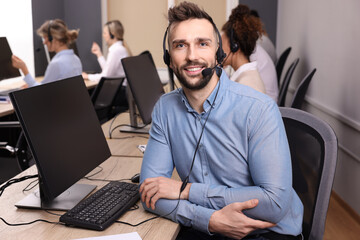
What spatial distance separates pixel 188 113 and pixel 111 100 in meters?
2.08

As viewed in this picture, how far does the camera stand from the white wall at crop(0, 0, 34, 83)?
4.56 meters

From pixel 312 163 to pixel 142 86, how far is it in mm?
1204

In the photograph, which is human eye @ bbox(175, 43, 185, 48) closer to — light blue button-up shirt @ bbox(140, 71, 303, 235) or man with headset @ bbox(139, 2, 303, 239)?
man with headset @ bbox(139, 2, 303, 239)

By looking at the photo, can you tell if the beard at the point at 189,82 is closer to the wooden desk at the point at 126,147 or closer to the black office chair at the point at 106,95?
the wooden desk at the point at 126,147

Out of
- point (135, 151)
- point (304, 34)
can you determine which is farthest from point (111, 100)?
point (304, 34)

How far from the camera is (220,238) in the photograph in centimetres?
143

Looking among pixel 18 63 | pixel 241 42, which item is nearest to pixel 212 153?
pixel 241 42

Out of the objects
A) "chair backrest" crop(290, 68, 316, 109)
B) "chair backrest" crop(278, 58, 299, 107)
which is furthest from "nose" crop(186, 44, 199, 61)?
"chair backrest" crop(278, 58, 299, 107)

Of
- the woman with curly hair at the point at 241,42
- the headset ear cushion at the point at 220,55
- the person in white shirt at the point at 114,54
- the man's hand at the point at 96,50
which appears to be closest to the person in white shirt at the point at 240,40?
the woman with curly hair at the point at 241,42

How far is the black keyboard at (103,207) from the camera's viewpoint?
1.26m

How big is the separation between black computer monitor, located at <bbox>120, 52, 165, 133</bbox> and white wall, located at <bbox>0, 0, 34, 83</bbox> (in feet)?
8.28

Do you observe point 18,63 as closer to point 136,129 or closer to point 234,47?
point 136,129

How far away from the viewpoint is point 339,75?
294 cm

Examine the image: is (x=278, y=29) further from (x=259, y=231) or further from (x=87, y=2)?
(x=259, y=231)
